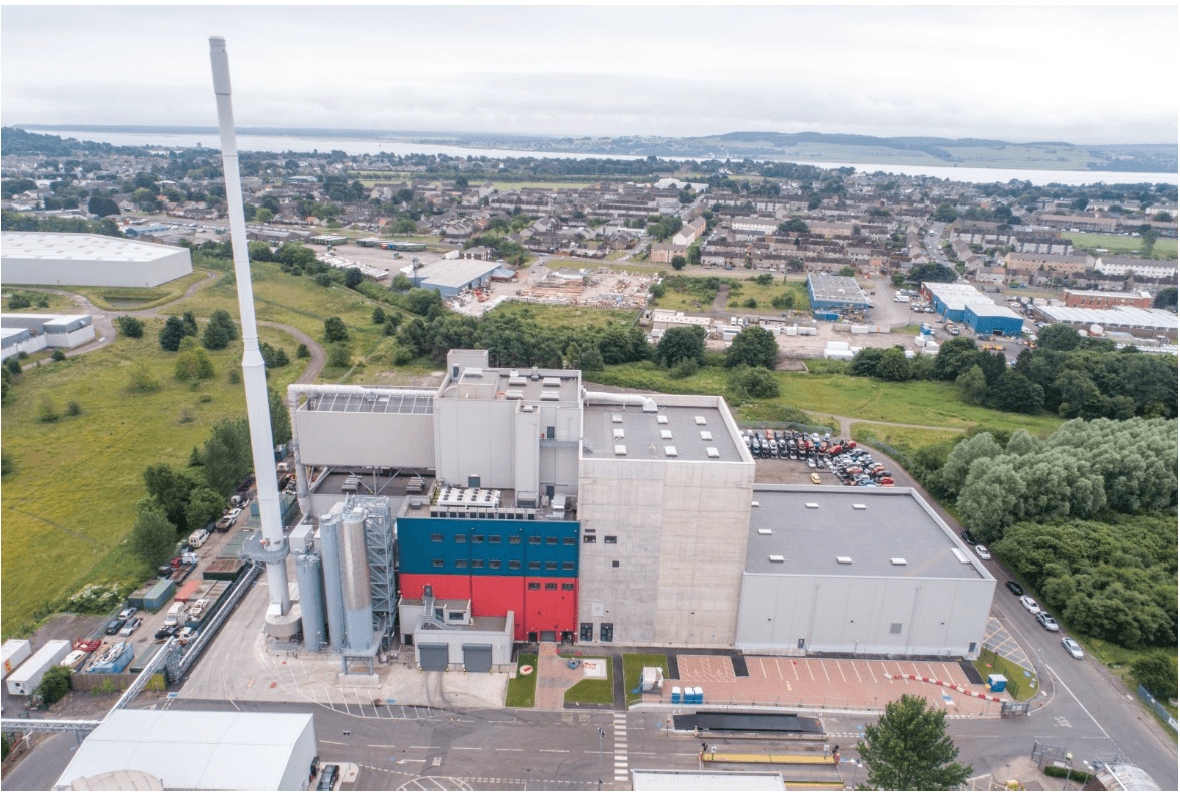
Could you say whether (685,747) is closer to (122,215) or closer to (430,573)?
(430,573)

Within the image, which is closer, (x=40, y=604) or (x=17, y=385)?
(x=40, y=604)

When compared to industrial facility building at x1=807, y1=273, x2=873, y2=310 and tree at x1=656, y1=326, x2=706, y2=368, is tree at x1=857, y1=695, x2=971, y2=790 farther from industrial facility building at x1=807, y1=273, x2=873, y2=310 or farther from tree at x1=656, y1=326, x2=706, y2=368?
industrial facility building at x1=807, y1=273, x2=873, y2=310

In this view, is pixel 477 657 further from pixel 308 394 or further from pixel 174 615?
pixel 308 394

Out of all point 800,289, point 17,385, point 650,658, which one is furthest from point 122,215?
point 650,658

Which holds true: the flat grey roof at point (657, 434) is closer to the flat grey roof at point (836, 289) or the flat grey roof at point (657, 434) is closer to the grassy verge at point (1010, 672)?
the grassy verge at point (1010, 672)

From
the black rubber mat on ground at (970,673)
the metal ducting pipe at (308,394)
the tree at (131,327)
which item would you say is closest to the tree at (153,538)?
the metal ducting pipe at (308,394)

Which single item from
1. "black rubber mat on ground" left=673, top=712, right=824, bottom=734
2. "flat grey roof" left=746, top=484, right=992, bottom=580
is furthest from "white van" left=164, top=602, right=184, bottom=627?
"flat grey roof" left=746, top=484, right=992, bottom=580
